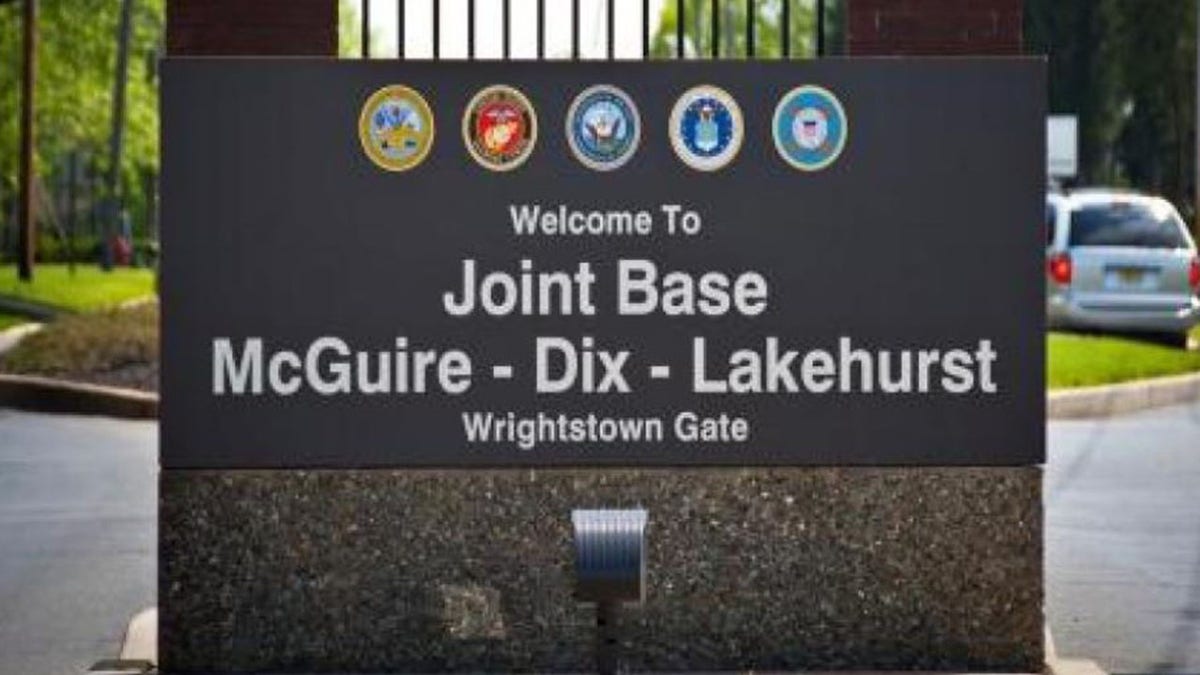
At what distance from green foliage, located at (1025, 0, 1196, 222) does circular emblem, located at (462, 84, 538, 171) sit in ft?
233

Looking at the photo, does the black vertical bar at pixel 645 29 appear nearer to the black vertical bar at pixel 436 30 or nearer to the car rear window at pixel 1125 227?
the black vertical bar at pixel 436 30

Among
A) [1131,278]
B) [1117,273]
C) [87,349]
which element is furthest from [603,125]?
[1131,278]

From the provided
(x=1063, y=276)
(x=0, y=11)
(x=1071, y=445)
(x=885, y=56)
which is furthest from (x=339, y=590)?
(x=0, y=11)

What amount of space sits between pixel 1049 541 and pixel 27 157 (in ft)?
124

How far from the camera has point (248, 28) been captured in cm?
988

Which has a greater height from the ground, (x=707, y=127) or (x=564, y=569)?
(x=707, y=127)

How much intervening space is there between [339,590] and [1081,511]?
26.6ft

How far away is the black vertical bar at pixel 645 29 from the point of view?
32.7ft

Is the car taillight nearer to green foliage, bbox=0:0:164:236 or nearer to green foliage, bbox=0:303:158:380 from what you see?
green foliage, bbox=0:303:158:380

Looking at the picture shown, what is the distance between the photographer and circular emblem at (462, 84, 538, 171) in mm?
9641

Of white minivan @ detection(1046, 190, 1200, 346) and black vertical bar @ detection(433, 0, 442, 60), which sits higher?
black vertical bar @ detection(433, 0, 442, 60)

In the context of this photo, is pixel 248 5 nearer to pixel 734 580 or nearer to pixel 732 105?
pixel 732 105

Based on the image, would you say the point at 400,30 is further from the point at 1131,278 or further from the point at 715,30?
the point at 1131,278

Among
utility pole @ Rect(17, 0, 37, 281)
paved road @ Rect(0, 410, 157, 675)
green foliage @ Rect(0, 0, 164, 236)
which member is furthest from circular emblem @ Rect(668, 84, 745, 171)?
green foliage @ Rect(0, 0, 164, 236)
